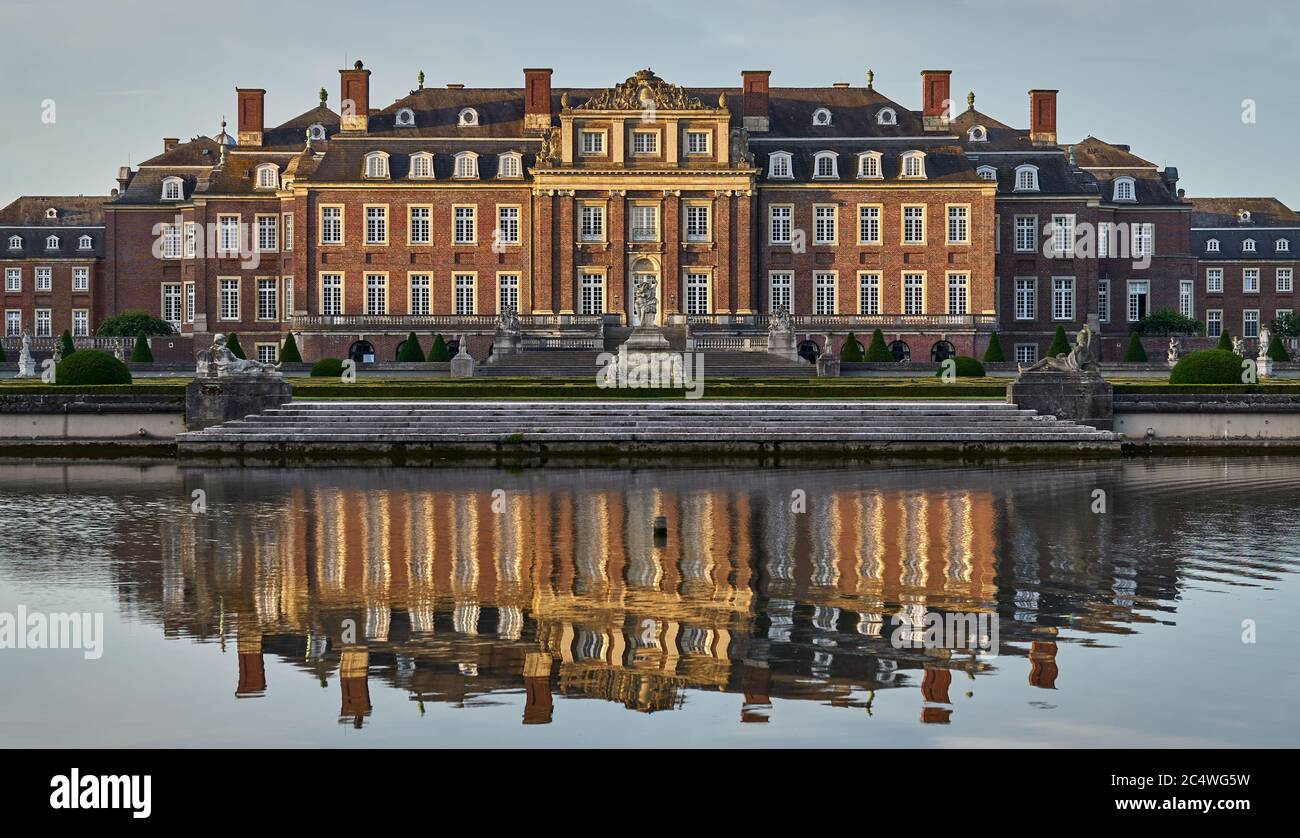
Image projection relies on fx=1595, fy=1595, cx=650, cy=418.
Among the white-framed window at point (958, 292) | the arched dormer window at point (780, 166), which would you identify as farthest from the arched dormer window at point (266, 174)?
the white-framed window at point (958, 292)

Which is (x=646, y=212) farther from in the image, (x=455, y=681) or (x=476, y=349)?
(x=455, y=681)

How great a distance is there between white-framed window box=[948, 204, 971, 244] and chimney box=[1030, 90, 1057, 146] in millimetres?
8518

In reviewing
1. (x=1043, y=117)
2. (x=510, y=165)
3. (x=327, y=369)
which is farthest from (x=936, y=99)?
(x=327, y=369)

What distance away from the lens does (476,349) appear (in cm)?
7044

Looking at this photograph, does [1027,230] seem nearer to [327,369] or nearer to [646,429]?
[327,369]

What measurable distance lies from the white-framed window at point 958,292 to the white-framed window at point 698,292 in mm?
11051

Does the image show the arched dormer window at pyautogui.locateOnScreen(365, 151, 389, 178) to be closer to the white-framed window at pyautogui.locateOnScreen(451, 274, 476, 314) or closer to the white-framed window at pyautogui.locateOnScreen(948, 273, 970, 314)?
the white-framed window at pyautogui.locateOnScreen(451, 274, 476, 314)

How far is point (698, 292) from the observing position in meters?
72.2

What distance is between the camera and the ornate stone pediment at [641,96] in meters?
70.6

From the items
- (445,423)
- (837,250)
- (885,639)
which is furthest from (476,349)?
(885,639)

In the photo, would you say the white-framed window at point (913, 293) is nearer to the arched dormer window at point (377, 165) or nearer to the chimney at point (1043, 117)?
A: the chimney at point (1043, 117)

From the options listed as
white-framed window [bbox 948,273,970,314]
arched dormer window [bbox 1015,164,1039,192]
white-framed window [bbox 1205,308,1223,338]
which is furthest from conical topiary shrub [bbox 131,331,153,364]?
Result: white-framed window [bbox 1205,308,1223,338]
